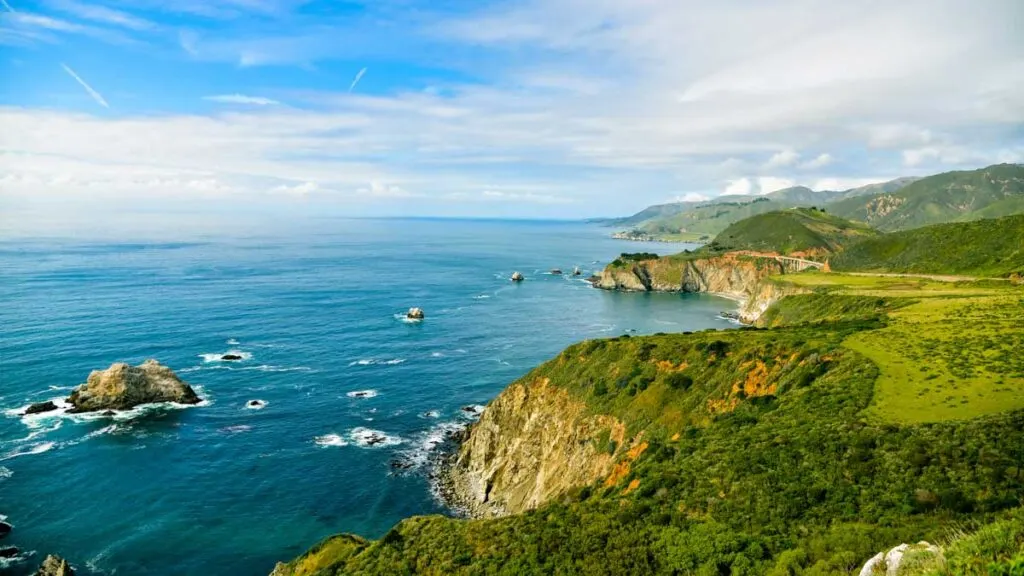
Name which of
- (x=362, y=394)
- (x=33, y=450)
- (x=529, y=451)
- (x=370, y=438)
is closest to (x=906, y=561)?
(x=529, y=451)

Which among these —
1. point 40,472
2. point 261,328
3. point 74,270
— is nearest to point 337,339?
point 261,328

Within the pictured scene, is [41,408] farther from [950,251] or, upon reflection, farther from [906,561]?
[950,251]

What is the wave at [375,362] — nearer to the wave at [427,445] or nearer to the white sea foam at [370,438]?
the white sea foam at [370,438]

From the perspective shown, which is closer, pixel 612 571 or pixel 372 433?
pixel 612 571

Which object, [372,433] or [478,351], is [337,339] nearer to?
[478,351]

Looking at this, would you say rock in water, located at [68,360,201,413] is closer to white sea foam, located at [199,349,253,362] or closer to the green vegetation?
white sea foam, located at [199,349,253,362]

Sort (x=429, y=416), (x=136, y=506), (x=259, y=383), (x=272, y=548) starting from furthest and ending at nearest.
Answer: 1. (x=259, y=383)
2. (x=429, y=416)
3. (x=136, y=506)
4. (x=272, y=548)

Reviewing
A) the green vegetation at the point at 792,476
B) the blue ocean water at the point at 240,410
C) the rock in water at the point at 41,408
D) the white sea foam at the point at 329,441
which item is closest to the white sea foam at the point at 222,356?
the blue ocean water at the point at 240,410
